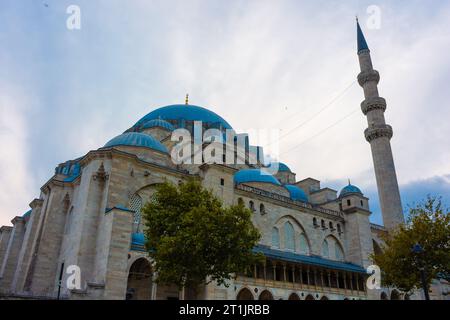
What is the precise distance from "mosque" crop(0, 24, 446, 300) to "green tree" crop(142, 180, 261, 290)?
4.48 meters

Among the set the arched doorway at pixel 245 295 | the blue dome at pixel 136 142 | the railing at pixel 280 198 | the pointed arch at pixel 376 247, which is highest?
the blue dome at pixel 136 142

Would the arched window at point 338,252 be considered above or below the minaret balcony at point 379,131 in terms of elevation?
below

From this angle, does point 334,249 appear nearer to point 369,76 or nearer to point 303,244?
point 303,244

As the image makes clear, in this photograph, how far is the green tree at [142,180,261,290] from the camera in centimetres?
1642

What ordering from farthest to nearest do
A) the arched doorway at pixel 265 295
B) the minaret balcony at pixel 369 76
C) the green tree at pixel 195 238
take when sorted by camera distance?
the minaret balcony at pixel 369 76 < the arched doorway at pixel 265 295 < the green tree at pixel 195 238

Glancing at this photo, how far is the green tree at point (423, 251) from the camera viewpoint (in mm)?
20984

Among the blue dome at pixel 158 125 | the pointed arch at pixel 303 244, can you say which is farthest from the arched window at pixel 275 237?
the blue dome at pixel 158 125

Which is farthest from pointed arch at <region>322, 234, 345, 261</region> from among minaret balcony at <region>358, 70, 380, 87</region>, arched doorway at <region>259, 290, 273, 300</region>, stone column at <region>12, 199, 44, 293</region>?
stone column at <region>12, 199, 44, 293</region>

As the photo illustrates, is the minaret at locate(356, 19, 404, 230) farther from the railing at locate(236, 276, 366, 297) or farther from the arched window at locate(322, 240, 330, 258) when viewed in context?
the railing at locate(236, 276, 366, 297)

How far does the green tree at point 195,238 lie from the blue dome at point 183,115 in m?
24.7

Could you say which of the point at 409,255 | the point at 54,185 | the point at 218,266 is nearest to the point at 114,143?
the point at 54,185

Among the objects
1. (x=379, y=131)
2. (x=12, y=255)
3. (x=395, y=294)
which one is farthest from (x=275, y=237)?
(x=12, y=255)

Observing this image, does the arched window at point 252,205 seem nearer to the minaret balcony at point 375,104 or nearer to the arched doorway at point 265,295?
the arched doorway at point 265,295
